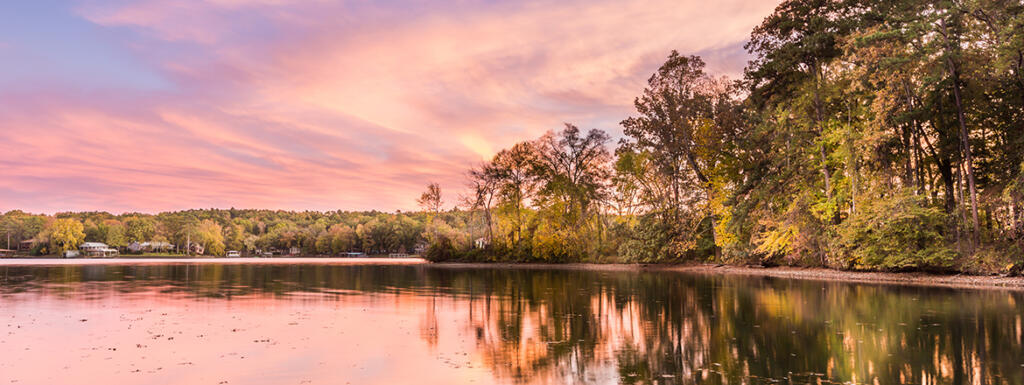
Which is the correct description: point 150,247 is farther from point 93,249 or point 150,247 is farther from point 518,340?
point 518,340

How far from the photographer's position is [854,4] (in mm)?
34750

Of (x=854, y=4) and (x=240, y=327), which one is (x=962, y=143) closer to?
(x=854, y=4)

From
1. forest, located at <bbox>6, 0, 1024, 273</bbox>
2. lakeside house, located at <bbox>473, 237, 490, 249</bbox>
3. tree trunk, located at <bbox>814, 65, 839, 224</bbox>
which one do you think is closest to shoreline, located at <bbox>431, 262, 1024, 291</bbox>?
forest, located at <bbox>6, 0, 1024, 273</bbox>

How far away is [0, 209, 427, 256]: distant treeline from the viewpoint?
137750 mm

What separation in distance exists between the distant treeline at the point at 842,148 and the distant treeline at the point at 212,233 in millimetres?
93558

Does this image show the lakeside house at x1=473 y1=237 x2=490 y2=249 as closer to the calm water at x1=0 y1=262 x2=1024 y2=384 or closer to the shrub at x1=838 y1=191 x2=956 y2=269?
the shrub at x1=838 y1=191 x2=956 y2=269

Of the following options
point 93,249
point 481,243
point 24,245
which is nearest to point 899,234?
point 481,243

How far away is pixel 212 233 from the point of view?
148500 mm

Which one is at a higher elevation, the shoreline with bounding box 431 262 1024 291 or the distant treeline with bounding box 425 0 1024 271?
the distant treeline with bounding box 425 0 1024 271

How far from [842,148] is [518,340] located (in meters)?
26.4

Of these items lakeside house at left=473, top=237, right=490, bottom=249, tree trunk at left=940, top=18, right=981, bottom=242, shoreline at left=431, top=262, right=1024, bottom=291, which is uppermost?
tree trunk at left=940, top=18, right=981, bottom=242

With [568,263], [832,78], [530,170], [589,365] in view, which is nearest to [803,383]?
[589,365]

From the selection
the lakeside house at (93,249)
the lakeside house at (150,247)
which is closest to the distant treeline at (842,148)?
the lakeside house at (93,249)

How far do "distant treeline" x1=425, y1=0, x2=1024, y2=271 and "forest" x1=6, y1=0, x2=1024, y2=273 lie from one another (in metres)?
0.11
